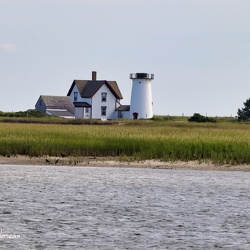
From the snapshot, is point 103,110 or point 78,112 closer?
point 78,112

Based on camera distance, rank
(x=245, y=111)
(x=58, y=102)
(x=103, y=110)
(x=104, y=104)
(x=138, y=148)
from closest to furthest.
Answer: (x=138, y=148)
(x=58, y=102)
(x=104, y=104)
(x=103, y=110)
(x=245, y=111)

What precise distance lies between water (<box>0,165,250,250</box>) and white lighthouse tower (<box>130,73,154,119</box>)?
6566 cm

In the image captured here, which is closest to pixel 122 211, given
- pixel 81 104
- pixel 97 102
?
pixel 97 102

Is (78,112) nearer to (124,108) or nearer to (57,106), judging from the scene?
(57,106)

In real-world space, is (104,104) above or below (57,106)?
above

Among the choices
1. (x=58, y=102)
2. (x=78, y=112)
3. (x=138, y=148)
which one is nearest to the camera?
(x=138, y=148)

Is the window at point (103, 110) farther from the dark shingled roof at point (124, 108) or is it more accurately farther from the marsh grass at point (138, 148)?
the marsh grass at point (138, 148)

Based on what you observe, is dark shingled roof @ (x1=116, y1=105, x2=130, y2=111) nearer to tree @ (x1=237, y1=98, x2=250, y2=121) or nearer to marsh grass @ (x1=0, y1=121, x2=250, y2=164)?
tree @ (x1=237, y1=98, x2=250, y2=121)

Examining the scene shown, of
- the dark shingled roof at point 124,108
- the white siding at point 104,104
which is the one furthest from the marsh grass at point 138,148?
the dark shingled roof at point 124,108

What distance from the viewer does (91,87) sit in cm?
9169

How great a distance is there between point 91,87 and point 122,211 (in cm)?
7601

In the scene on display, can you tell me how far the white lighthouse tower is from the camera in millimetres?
90438

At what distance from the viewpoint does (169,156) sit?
29922mm

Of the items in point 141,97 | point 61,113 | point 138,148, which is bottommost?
point 138,148
